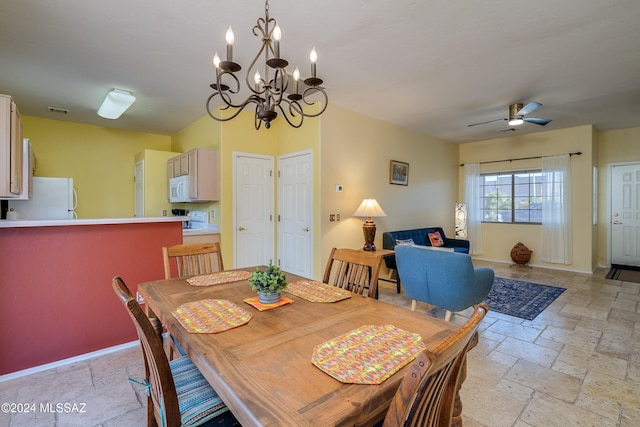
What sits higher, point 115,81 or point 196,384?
point 115,81

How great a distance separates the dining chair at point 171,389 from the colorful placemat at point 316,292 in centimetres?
66

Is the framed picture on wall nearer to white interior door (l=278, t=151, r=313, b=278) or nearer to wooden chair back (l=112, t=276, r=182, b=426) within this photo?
white interior door (l=278, t=151, r=313, b=278)

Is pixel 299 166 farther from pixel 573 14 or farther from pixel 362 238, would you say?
pixel 573 14

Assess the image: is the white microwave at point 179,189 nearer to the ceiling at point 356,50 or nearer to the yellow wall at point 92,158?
the ceiling at point 356,50

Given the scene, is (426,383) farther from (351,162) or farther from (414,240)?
(414,240)

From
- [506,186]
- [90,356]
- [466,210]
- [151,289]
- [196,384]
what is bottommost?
[90,356]

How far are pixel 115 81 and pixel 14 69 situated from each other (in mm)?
887

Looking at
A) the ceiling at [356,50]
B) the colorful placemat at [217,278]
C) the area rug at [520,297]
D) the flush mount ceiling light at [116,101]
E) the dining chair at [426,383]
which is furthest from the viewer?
the flush mount ceiling light at [116,101]

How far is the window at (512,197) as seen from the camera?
20.0 feet

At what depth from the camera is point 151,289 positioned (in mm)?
1837

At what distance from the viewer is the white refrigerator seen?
12.6 ft

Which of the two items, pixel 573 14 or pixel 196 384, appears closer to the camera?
pixel 196 384

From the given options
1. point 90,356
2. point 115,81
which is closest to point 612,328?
point 90,356

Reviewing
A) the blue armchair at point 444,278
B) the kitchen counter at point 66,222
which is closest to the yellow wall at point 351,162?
the blue armchair at point 444,278
